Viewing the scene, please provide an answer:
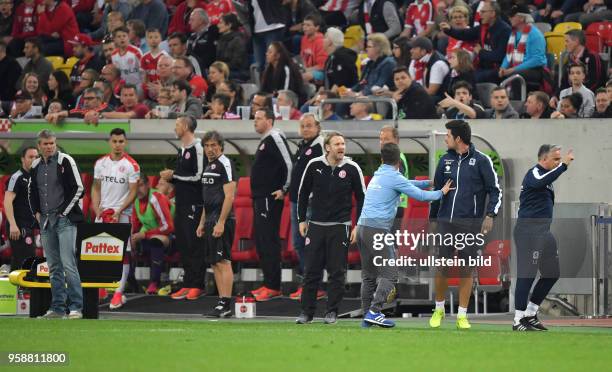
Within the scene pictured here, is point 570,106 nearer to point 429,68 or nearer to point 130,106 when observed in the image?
point 429,68

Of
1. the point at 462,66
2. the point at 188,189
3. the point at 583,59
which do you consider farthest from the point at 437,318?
the point at 583,59

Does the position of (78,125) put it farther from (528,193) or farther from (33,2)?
(528,193)

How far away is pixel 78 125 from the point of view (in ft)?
66.6

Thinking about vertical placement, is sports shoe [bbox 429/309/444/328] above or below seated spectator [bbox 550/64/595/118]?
below

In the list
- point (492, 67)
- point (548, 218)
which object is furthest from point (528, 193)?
point (492, 67)

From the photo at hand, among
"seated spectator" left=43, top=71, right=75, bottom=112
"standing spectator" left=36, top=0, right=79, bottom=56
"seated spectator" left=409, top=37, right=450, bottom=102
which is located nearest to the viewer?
"seated spectator" left=409, top=37, right=450, bottom=102

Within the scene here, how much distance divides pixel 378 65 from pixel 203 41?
157 inches

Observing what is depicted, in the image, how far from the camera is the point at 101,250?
16.3 metres

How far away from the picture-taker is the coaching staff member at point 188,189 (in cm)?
1806

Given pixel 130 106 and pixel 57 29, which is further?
pixel 57 29

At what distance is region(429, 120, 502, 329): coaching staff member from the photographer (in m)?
14.5

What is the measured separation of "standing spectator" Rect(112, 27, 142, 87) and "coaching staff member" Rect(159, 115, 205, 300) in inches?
168

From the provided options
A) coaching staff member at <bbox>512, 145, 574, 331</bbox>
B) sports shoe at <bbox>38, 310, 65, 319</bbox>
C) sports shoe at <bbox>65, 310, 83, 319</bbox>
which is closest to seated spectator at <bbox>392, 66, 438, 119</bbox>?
coaching staff member at <bbox>512, 145, 574, 331</bbox>

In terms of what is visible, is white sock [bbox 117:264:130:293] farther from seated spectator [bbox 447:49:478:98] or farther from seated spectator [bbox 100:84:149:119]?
seated spectator [bbox 447:49:478:98]
